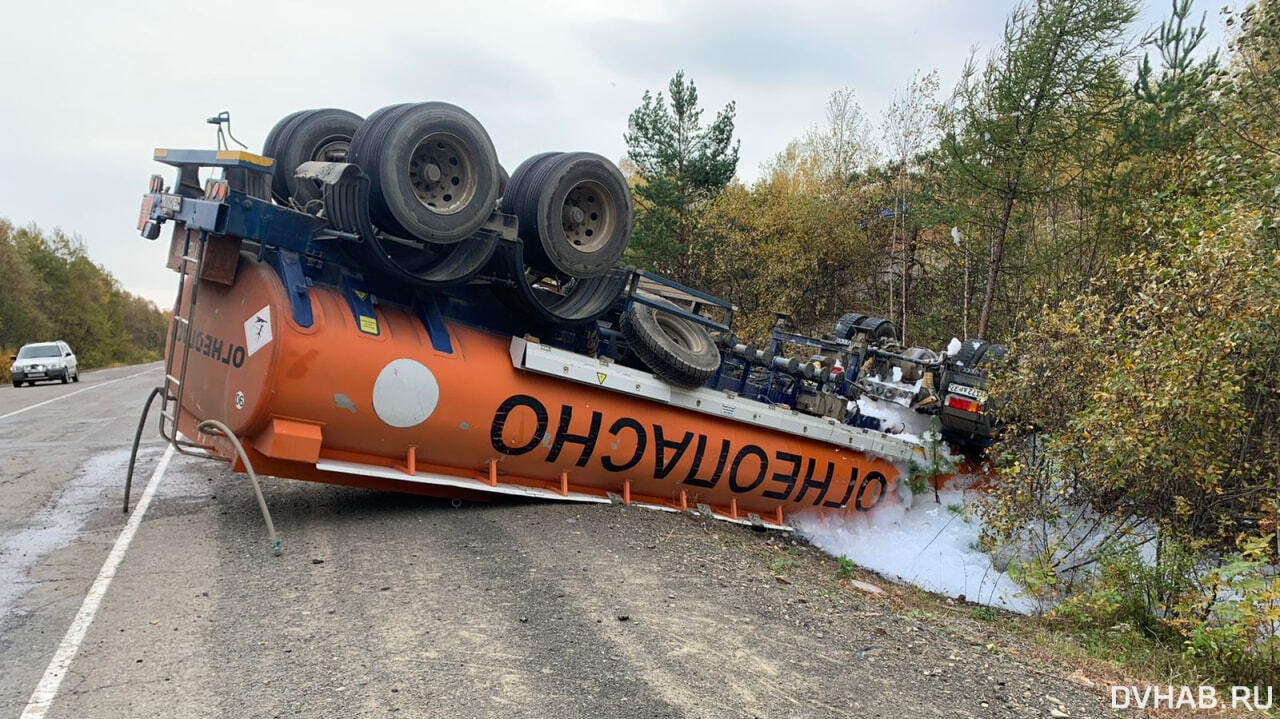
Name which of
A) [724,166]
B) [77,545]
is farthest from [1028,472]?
[724,166]

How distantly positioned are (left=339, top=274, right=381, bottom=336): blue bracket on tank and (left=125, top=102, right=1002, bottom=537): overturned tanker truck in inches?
0.6

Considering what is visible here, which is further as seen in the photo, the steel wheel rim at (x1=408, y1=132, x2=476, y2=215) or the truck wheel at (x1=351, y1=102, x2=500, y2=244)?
the steel wheel rim at (x1=408, y1=132, x2=476, y2=215)

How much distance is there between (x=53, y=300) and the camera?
1738 inches

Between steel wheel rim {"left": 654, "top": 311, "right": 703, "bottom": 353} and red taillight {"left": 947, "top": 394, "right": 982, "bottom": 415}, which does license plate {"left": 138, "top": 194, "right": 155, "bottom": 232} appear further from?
red taillight {"left": 947, "top": 394, "right": 982, "bottom": 415}

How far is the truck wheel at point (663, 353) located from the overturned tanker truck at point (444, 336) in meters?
0.02

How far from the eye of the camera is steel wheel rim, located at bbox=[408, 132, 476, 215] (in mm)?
5688

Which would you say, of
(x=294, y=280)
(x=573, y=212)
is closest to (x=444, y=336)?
(x=294, y=280)

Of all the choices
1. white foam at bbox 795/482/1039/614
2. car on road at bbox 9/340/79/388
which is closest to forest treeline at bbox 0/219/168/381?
car on road at bbox 9/340/79/388

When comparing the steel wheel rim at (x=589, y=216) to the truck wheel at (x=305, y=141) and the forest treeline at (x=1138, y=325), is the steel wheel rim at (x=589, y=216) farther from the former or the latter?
Answer: the forest treeline at (x=1138, y=325)

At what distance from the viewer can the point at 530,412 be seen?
626 cm

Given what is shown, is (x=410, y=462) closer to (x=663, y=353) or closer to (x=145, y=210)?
(x=663, y=353)

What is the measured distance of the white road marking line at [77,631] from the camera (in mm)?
3160

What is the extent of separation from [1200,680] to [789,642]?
8.21 ft

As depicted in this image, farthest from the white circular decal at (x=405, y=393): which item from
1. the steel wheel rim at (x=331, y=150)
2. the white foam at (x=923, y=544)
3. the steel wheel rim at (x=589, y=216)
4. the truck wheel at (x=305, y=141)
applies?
the white foam at (x=923, y=544)
